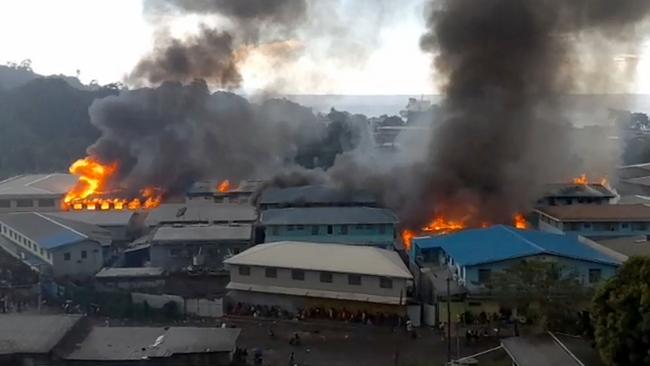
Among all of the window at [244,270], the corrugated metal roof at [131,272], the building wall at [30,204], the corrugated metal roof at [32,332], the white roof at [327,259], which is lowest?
the corrugated metal roof at [32,332]

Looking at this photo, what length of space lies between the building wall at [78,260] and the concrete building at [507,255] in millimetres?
8979

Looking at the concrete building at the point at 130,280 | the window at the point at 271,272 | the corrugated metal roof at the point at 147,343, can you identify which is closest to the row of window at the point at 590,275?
the window at the point at 271,272

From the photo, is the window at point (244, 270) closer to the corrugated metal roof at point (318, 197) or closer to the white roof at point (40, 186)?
the corrugated metal roof at point (318, 197)

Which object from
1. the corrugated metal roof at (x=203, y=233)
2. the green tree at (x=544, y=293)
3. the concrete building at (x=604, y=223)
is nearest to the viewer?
the green tree at (x=544, y=293)

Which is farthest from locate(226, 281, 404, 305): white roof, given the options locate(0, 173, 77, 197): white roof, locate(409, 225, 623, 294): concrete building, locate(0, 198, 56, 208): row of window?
locate(0, 173, 77, 197): white roof

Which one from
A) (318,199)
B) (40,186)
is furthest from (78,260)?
(40,186)

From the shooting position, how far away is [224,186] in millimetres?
33031

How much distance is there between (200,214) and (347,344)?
399 inches

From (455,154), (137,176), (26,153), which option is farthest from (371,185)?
(26,153)

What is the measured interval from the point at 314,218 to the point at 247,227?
2.10 metres

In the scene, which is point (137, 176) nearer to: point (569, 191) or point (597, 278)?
point (569, 191)

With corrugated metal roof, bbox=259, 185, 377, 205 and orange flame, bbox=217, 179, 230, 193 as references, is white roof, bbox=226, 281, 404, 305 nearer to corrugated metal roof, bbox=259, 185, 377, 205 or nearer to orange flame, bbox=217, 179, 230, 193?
corrugated metal roof, bbox=259, 185, 377, 205

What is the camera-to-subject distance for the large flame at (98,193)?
30344 millimetres

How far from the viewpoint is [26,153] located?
4681 cm
